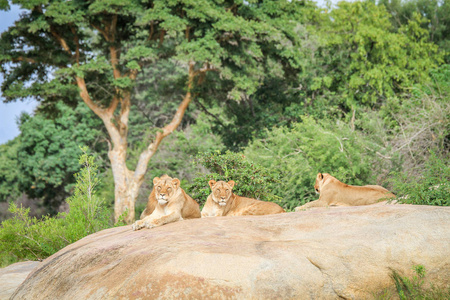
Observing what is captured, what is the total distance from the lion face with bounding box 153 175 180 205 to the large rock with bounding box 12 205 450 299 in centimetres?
55

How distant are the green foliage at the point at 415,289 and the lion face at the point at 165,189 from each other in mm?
3162

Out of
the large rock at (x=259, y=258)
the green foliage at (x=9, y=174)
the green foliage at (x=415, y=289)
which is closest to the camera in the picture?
the large rock at (x=259, y=258)

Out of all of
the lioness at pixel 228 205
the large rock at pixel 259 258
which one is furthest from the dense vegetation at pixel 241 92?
the large rock at pixel 259 258

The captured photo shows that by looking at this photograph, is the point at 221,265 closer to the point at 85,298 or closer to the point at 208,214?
the point at 85,298

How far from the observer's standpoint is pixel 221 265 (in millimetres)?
5348

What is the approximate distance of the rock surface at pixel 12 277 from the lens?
25.2ft

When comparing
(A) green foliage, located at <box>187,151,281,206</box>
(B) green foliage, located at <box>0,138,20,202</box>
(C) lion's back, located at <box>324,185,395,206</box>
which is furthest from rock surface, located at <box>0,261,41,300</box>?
(B) green foliage, located at <box>0,138,20,202</box>

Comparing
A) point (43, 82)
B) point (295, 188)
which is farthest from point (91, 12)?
point (295, 188)

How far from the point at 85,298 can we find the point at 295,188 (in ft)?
37.0

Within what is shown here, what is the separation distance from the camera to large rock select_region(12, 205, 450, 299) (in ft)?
17.3

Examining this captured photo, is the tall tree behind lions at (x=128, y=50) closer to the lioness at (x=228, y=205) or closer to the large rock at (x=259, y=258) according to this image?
the lioness at (x=228, y=205)

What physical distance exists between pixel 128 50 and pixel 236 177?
11.5 meters

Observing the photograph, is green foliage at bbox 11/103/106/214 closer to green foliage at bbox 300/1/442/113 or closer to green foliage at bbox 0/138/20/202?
green foliage at bbox 0/138/20/202

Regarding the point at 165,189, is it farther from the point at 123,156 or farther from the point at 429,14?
the point at 429,14
